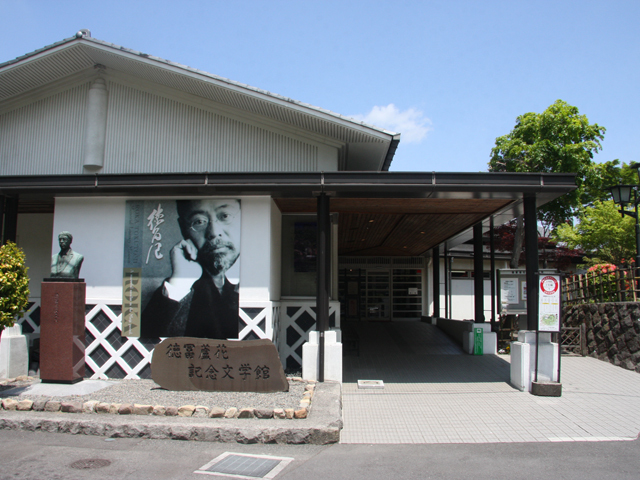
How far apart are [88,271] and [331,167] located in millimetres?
5777

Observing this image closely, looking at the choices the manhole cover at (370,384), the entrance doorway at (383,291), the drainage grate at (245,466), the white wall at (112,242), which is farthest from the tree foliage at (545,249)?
the drainage grate at (245,466)

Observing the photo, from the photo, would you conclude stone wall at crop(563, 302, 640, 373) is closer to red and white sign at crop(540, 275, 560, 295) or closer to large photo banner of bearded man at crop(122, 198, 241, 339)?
red and white sign at crop(540, 275, 560, 295)

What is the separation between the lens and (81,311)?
8953 mm

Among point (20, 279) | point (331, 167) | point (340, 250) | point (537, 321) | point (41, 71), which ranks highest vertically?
point (41, 71)

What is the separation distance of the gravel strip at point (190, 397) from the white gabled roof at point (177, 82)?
5.81 metres

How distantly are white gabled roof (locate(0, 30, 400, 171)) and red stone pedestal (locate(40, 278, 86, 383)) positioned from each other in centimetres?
528

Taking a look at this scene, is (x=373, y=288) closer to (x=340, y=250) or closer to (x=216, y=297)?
(x=340, y=250)

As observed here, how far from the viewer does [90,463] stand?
5.47 meters

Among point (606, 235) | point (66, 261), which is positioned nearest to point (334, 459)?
point (66, 261)

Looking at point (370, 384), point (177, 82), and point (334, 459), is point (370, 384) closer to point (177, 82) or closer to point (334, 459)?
point (334, 459)

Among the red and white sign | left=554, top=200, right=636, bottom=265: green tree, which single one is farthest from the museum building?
left=554, top=200, right=636, bottom=265: green tree

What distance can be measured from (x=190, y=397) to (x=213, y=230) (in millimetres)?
3320

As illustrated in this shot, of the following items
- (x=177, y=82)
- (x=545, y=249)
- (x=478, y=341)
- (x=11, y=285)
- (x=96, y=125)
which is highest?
(x=177, y=82)

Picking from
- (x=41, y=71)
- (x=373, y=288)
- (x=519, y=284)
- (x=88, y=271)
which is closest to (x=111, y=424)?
(x=88, y=271)
